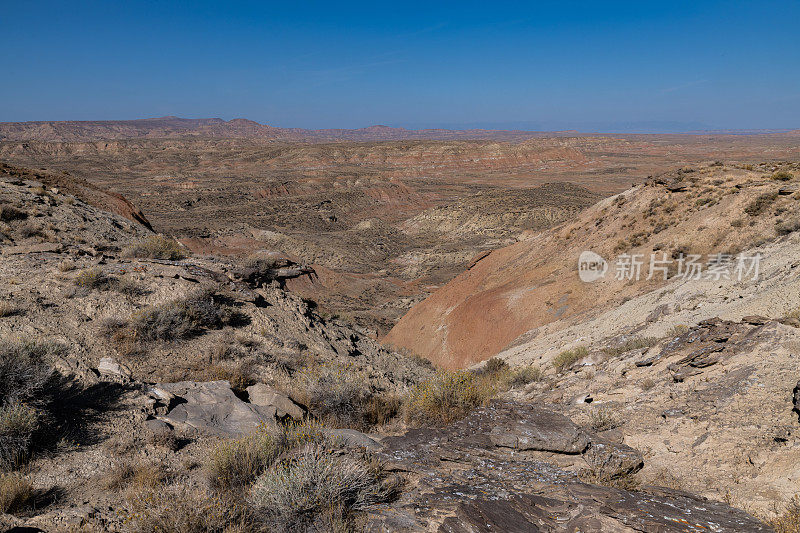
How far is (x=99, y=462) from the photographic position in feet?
13.5

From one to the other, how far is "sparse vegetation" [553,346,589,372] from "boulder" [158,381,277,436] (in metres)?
6.13

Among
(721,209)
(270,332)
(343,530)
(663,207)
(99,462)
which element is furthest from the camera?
(663,207)

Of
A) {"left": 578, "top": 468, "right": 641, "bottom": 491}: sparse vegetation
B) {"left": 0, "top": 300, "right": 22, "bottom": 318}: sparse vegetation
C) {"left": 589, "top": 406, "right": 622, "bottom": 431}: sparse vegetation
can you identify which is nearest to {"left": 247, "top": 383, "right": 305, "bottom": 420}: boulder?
{"left": 578, "top": 468, "right": 641, "bottom": 491}: sparse vegetation

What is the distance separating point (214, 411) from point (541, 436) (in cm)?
415

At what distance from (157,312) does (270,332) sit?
7.22 feet

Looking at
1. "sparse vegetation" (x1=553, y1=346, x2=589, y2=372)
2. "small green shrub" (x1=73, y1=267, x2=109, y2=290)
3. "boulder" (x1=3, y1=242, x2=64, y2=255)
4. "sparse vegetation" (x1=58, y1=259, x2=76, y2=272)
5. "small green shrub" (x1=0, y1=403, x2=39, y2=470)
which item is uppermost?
"boulder" (x1=3, y1=242, x2=64, y2=255)

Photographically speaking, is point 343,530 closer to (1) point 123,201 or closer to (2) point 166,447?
(2) point 166,447

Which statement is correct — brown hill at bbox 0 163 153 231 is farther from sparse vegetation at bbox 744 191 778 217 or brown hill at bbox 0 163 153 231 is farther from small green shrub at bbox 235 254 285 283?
sparse vegetation at bbox 744 191 778 217

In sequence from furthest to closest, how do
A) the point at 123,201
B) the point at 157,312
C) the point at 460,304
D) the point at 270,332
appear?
the point at 123,201, the point at 460,304, the point at 270,332, the point at 157,312

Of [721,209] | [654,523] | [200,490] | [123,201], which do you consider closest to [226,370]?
[200,490]

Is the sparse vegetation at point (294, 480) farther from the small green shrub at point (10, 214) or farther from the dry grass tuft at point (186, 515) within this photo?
the small green shrub at point (10, 214)

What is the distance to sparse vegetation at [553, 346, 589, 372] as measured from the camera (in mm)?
8867

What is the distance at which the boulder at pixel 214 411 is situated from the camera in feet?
16.5

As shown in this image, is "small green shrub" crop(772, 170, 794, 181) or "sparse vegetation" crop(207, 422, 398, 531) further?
"small green shrub" crop(772, 170, 794, 181)
